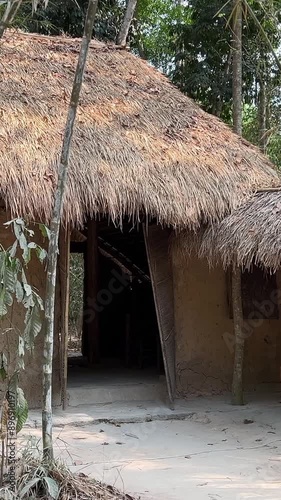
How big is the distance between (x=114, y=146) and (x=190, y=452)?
3004 mm

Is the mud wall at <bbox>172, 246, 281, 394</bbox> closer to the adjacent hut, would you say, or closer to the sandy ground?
the adjacent hut

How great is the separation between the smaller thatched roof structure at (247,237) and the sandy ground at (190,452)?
139 centimetres

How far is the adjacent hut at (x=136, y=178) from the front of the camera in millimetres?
5906

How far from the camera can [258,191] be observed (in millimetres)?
6527

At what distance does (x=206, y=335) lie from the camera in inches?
271

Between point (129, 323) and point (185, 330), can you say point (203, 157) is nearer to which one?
point (185, 330)

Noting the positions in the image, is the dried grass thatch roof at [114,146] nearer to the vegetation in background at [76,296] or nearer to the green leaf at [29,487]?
the green leaf at [29,487]

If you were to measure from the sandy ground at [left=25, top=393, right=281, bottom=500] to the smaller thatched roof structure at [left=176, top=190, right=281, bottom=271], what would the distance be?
139cm

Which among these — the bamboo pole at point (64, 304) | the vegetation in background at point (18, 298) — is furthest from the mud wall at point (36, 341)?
the vegetation in background at point (18, 298)

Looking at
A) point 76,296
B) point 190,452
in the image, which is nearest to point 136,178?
point 190,452

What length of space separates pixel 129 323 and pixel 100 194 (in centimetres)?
367

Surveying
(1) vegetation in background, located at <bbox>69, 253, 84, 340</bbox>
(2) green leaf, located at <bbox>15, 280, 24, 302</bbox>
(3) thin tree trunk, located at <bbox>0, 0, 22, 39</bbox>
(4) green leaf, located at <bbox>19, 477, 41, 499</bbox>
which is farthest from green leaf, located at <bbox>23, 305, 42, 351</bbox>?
(1) vegetation in background, located at <bbox>69, 253, 84, 340</bbox>

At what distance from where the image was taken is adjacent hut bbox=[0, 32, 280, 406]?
5.91 meters

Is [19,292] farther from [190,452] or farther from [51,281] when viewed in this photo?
[190,452]
